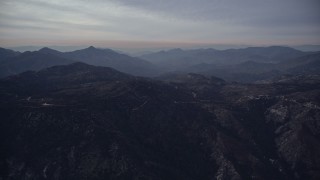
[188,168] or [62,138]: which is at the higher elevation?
[62,138]

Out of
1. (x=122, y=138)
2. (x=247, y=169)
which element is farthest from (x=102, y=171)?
(x=247, y=169)

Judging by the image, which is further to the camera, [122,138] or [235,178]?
[122,138]

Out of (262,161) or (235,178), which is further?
(262,161)

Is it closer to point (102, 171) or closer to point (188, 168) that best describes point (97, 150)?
point (102, 171)

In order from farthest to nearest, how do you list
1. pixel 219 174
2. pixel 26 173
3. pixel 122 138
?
pixel 122 138, pixel 219 174, pixel 26 173

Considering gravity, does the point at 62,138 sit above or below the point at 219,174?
above

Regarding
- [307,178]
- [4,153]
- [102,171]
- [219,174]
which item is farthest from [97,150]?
[307,178]

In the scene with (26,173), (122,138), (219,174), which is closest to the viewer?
(26,173)

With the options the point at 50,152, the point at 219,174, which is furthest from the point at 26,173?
the point at 219,174

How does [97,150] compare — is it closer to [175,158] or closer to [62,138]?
[62,138]
